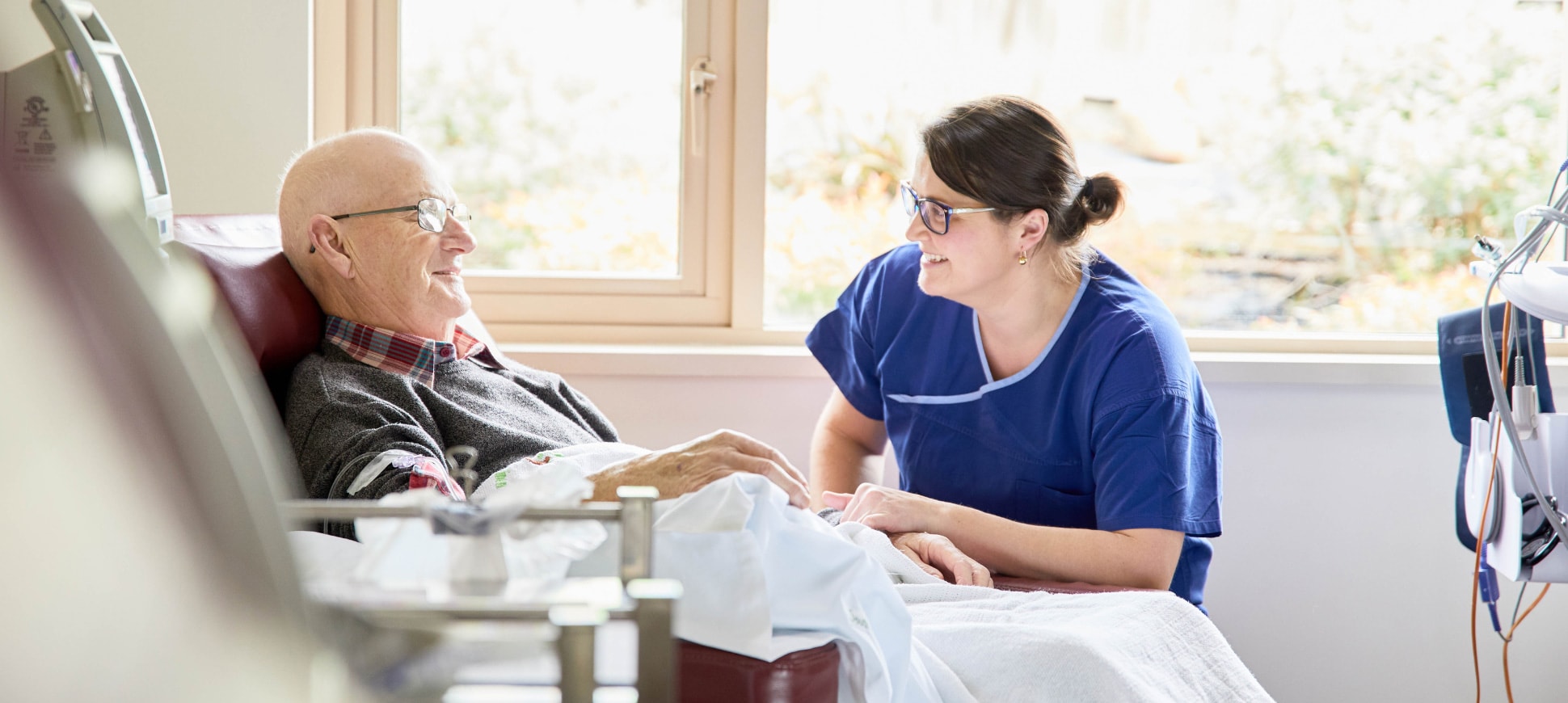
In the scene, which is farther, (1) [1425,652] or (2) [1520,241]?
(1) [1425,652]

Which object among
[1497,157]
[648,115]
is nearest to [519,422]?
[648,115]

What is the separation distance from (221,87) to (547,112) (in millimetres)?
591

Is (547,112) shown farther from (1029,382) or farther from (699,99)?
(1029,382)

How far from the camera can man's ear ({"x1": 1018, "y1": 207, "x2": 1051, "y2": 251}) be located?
1806 millimetres

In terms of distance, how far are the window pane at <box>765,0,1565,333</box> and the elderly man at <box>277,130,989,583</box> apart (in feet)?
2.85

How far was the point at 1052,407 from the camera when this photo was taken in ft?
5.92

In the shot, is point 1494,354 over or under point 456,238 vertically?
under

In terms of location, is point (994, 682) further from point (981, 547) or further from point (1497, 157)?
point (1497, 157)

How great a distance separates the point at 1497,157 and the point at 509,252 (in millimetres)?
2103

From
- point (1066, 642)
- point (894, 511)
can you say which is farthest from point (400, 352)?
point (1066, 642)

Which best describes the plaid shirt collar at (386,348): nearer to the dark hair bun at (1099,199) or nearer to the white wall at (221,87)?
the white wall at (221,87)

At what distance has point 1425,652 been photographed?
8.06 ft

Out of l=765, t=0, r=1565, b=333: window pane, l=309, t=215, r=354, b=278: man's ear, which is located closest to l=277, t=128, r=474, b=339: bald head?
l=309, t=215, r=354, b=278: man's ear

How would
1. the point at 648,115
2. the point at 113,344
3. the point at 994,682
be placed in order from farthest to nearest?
the point at 648,115 < the point at 994,682 < the point at 113,344
